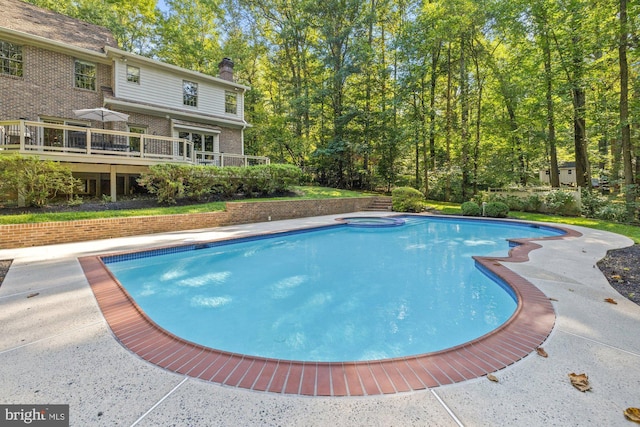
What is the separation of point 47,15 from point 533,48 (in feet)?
79.8

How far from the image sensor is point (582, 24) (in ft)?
40.4

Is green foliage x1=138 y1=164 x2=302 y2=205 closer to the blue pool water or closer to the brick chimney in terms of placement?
the blue pool water

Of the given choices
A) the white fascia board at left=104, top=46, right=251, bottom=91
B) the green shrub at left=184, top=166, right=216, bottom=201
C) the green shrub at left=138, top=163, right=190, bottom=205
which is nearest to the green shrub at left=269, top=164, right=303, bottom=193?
the green shrub at left=184, top=166, right=216, bottom=201

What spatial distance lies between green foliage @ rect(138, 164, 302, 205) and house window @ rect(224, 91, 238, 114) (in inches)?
231

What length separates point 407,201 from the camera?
1545 centimetres

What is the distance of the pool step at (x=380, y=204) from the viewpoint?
1647cm

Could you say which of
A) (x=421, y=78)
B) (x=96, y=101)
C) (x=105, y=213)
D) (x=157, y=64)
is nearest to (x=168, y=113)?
(x=157, y=64)

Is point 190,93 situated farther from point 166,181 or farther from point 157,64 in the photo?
point 166,181

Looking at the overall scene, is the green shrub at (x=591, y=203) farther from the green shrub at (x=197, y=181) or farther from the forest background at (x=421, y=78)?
the green shrub at (x=197, y=181)

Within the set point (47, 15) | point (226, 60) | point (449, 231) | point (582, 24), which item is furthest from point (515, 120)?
point (47, 15)

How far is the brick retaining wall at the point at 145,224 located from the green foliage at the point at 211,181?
4.95ft

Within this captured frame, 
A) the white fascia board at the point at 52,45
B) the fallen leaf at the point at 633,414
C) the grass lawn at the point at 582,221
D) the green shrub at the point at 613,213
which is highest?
the white fascia board at the point at 52,45

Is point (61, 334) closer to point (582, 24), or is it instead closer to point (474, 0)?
point (582, 24)

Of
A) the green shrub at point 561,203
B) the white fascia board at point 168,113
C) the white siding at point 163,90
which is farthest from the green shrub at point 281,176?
the green shrub at point 561,203
